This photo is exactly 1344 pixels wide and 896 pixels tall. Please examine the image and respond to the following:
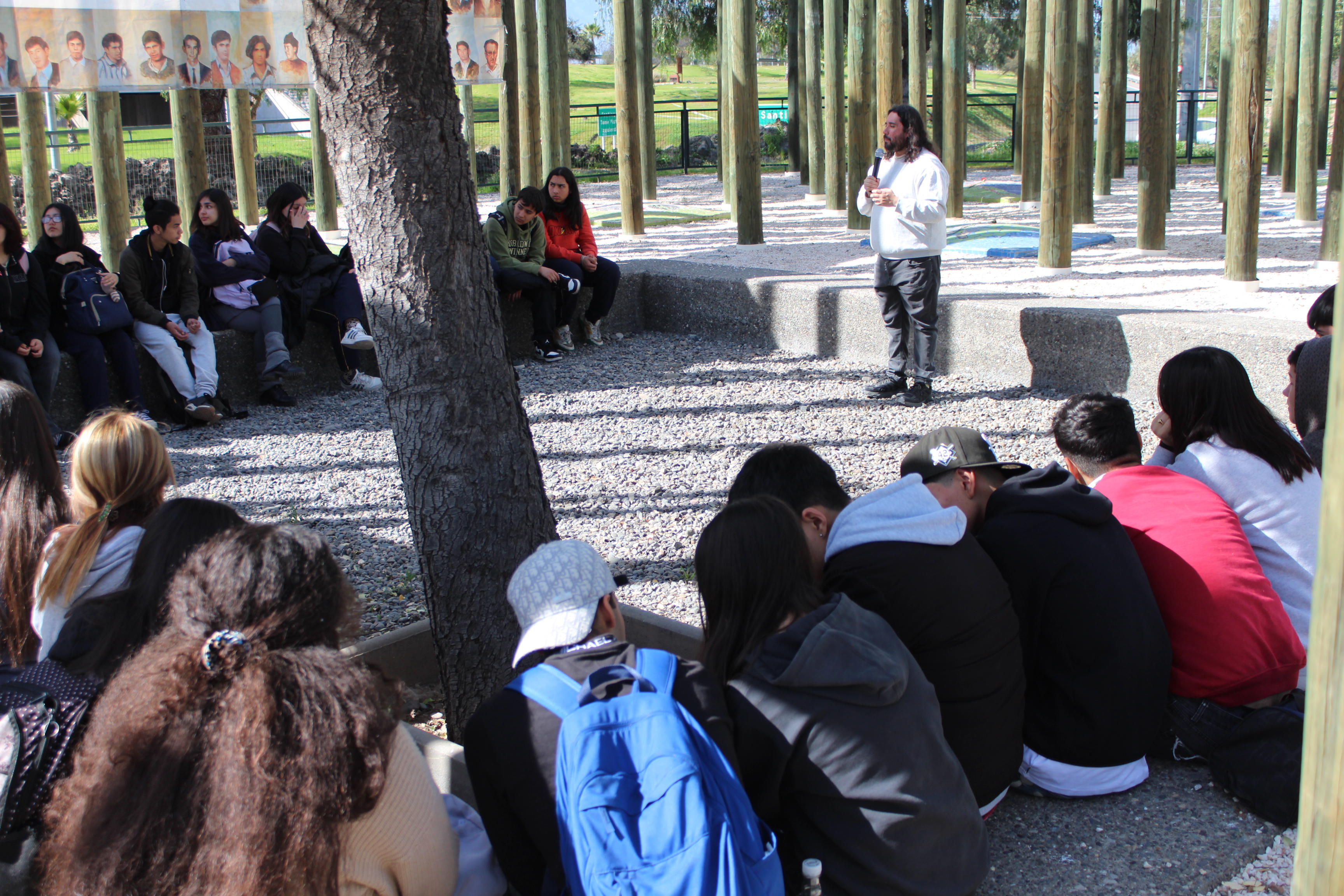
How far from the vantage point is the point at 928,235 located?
21.5 feet

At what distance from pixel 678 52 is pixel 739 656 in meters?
56.2

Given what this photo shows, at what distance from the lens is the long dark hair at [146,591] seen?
84.7 inches

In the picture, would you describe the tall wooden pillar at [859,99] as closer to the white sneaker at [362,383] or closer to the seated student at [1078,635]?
the white sneaker at [362,383]

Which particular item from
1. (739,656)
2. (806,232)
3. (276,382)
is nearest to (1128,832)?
(739,656)

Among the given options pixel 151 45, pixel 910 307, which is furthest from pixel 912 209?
pixel 151 45

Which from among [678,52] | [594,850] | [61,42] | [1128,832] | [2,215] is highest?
[678,52]

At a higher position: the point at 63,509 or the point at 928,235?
the point at 928,235

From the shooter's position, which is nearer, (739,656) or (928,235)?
(739,656)

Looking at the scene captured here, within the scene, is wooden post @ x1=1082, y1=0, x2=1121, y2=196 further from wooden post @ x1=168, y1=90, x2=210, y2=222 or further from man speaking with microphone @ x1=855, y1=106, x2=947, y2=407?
wooden post @ x1=168, y1=90, x2=210, y2=222

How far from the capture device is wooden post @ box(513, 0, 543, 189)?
1164 cm

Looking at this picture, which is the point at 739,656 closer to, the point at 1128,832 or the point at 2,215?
the point at 1128,832

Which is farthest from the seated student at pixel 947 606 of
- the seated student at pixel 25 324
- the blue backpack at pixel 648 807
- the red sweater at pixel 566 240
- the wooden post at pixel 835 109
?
the wooden post at pixel 835 109

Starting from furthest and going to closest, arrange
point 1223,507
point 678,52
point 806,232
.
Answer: point 678,52
point 806,232
point 1223,507

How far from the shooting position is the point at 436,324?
297 centimetres
